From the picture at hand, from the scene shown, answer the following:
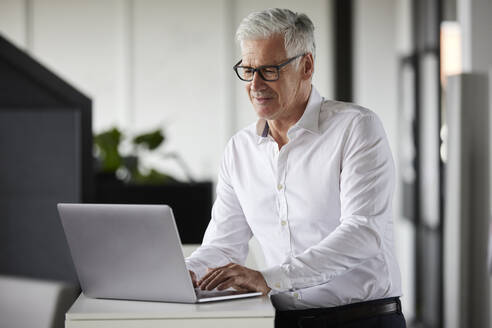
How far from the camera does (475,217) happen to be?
132 inches

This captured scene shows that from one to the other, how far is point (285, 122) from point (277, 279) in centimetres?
44

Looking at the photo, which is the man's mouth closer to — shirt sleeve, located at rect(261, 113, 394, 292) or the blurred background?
shirt sleeve, located at rect(261, 113, 394, 292)

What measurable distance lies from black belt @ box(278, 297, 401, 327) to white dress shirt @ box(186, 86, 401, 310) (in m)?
0.01

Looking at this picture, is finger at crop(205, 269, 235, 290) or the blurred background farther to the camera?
the blurred background

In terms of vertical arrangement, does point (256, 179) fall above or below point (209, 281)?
above

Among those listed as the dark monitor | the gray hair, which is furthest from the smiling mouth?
the dark monitor

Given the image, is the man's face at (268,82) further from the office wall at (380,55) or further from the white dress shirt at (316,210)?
the office wall at (380,55)

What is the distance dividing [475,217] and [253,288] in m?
2.13

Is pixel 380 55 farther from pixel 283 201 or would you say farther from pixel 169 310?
pixel 169 310

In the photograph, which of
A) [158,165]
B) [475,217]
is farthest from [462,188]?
[158,165]

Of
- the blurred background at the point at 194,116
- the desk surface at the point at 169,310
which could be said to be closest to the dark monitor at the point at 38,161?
the blurred background at the point at 194,116

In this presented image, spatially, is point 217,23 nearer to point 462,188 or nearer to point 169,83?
point 169,83

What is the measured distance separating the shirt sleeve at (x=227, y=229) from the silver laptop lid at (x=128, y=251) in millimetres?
285

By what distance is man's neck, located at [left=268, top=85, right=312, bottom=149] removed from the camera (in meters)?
1.76
